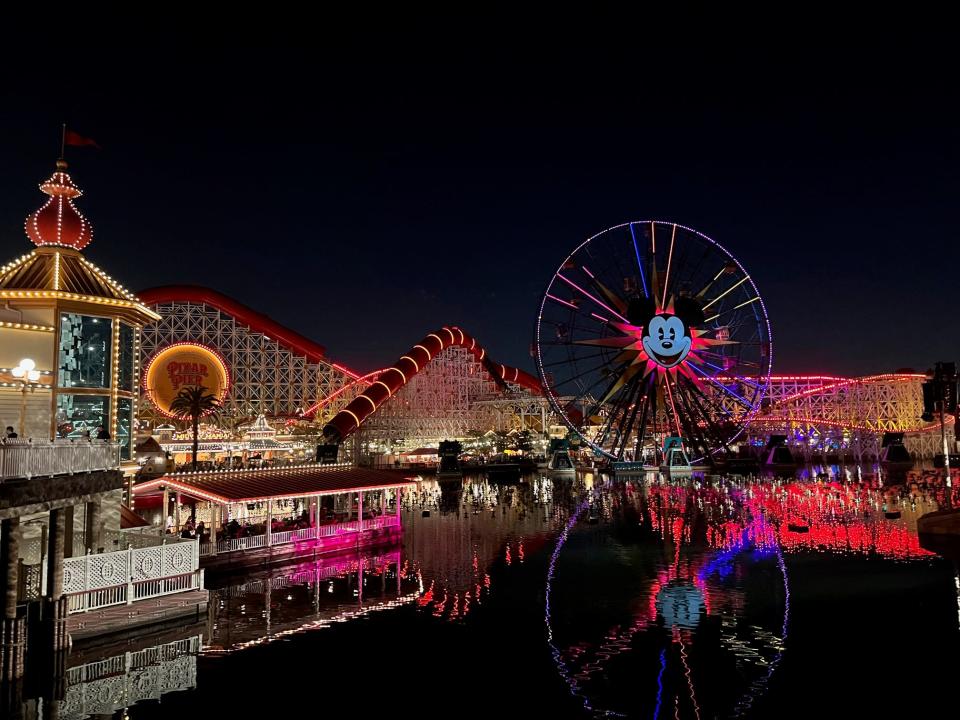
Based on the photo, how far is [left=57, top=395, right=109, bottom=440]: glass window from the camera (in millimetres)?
20953

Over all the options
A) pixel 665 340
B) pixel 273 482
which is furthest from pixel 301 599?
pixel 665 340

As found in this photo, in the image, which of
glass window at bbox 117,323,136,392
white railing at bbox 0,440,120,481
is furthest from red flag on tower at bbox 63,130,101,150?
white railing at bbox 0,440,120,481

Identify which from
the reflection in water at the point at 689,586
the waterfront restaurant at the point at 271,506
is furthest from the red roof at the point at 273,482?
the reflection in water at the point at 689,586

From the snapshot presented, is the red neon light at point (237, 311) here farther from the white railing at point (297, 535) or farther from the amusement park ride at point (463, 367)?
the white railing at point (297, 535)

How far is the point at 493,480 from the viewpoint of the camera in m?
59.0

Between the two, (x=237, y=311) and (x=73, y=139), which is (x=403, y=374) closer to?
(x=237, y=311)

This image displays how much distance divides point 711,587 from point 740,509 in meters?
17.5

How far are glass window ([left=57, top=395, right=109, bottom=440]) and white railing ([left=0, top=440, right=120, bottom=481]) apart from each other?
18.3 feet

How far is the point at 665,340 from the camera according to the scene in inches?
2211

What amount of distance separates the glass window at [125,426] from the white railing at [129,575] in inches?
244

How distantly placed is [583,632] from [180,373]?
1740 inches

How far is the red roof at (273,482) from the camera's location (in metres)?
22.9

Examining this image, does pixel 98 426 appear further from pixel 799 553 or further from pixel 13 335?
pixel 799 553

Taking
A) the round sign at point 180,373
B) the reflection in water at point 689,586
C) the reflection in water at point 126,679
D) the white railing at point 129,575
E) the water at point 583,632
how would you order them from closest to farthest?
the reflection in water at point 126,679 → the water at point 583,632 → the reflection in water at point 689,586 → the white railing at point 129,575 → the round sign at point 180,373
